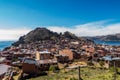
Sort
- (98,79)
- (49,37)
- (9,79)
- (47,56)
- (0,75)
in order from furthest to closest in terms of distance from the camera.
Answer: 1. (49,37)
2. (47,56)
3. (98,79)
4. (0,75)
5. (9,79)

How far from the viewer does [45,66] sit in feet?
192

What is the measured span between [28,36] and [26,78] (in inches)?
5633

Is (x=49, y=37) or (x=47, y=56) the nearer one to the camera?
(x=47, y=56)

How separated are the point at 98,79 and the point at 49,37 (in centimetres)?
14698

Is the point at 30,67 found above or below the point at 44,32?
below

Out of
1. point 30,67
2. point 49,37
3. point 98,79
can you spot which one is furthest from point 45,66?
point 49,37

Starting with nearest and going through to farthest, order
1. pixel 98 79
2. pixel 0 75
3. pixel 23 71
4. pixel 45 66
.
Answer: pixel 0 75 < pixel 98 79 < pixel 23 71 < pixel 45 66

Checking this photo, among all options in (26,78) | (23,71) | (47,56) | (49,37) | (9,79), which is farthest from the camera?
(49,37)

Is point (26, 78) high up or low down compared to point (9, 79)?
down

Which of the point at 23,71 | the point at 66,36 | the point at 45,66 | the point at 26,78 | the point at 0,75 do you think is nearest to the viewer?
the point at 0,75

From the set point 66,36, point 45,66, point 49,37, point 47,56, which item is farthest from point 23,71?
point 66,36

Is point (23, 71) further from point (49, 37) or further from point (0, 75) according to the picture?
point (49, 37)

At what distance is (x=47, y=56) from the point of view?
79.7 meters

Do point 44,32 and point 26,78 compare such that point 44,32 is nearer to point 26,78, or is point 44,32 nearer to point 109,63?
point 109,63
